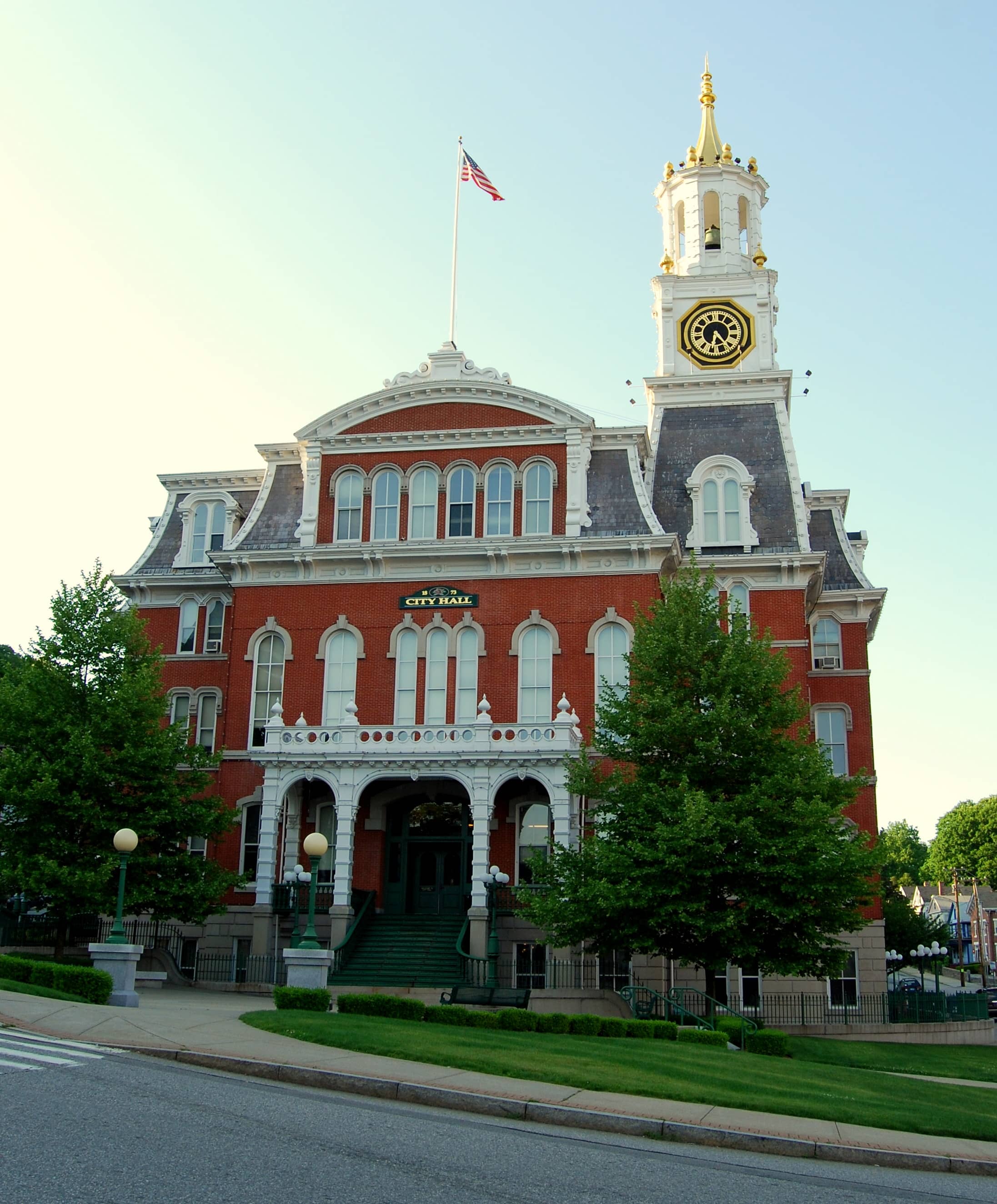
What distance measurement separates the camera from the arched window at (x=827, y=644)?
43312mm

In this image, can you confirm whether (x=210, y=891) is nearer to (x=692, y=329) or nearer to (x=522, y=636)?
(x=522, y=636)

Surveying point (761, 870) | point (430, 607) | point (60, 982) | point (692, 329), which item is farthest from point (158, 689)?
point (692, 329)

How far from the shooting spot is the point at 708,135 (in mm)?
53938

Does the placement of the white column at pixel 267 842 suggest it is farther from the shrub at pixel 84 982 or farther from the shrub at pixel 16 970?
the shrub at pixel 84 982

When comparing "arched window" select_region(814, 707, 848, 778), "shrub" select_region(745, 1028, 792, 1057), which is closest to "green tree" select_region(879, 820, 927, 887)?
"arched window" select_region(814, 707, 848, 778)

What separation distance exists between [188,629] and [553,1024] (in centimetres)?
2509

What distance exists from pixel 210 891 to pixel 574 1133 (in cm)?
2132

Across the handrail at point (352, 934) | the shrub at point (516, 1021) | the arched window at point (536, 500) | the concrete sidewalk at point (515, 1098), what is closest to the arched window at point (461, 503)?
the arched window at point (536, 500)

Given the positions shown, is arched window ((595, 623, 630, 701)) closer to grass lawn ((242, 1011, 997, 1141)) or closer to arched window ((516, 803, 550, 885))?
arched window ((516, 803, 550, 885))

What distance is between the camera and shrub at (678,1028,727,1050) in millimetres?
22922

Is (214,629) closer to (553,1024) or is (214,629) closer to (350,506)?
(350,506)

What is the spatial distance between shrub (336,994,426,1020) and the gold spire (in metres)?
39.7

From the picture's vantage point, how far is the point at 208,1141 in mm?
11570

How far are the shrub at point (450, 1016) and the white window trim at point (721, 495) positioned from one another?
2175 centimetres
